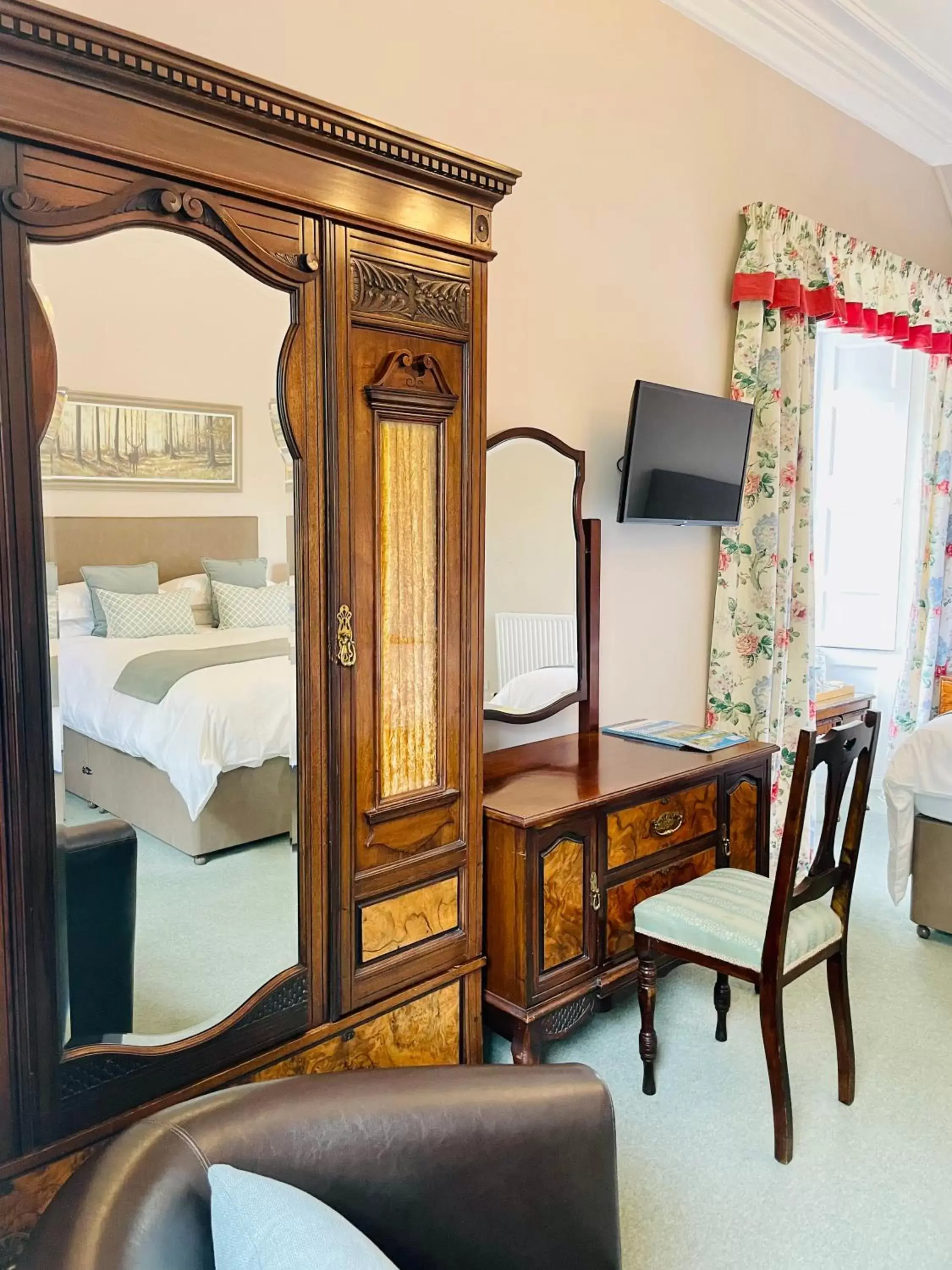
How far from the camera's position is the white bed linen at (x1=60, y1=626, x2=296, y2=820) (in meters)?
1.43

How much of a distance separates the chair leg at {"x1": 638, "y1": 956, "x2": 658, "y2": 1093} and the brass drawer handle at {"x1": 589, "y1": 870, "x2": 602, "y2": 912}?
0.56ft

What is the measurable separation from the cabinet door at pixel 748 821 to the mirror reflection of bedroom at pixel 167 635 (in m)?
1.45

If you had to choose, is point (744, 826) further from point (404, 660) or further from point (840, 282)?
point (840, 282)

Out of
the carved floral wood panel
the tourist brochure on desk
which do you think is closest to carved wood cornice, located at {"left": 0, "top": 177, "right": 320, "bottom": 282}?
the carved floral wood panel

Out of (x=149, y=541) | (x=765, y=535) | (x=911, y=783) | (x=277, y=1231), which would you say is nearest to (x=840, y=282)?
(x=765, y=535)

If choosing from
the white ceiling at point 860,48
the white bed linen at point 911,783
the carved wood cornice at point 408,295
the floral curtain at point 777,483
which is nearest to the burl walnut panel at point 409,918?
the carved wood cornice at point 408,295

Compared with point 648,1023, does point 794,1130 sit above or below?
below

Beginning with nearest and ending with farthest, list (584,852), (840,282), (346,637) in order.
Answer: (346,637)
(584,852)
(840,282)

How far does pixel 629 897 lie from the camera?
2412 mm

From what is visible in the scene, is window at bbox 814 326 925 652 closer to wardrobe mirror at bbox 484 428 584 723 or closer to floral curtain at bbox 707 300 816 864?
floral curtain at bbox 707 300 816 864

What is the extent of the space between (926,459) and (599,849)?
10.7 feet

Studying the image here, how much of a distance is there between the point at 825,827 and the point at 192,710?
147cm

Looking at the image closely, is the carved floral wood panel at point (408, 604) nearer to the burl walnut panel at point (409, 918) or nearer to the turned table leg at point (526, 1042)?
the burl walnut panel at point (409, 918)

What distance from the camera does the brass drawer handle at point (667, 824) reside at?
246 centimetres
